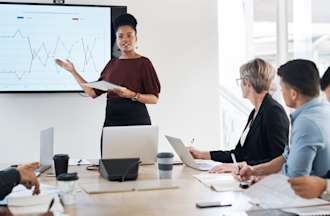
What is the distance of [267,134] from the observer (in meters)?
2.44

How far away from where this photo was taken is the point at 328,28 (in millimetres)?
3143

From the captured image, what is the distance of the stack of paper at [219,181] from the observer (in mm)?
1936

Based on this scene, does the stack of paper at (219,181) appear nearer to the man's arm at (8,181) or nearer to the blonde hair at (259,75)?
the blonde hair at (259,75)

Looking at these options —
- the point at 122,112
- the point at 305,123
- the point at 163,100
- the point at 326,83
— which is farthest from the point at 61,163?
the point at 163,100

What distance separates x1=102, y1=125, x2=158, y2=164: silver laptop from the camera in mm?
2463

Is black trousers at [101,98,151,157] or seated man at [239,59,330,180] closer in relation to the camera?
seated man at [239,59,330,180]

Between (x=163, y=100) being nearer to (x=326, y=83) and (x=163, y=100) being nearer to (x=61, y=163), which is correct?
(x=61, y=163)

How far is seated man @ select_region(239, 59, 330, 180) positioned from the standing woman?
123 centimetres

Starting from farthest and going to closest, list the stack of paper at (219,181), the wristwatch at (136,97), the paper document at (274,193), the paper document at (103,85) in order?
the wristwatch at (136,97), the paper document at (103,85), the stack of paper at (219,181), the paper document at (274,193)

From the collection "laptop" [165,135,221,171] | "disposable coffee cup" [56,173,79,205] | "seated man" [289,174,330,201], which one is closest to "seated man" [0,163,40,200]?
"disposable coffee cup" [56,173,79,205]

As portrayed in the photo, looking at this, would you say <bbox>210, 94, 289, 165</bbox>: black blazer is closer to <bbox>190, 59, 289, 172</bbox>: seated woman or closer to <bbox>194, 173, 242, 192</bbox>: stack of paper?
<bbox>190, 59, 289, 172</bbox>: seated woman

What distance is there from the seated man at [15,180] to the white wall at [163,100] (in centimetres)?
213

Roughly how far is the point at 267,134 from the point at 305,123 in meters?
0.58

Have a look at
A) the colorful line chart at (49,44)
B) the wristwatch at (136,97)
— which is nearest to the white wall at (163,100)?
the colorful line chart at (49,44)
